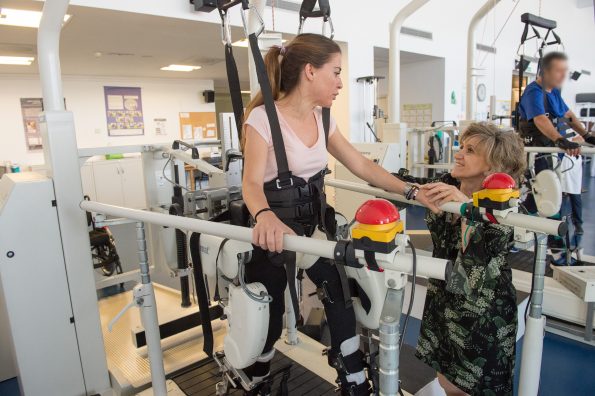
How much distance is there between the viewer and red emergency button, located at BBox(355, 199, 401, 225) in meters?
0.85

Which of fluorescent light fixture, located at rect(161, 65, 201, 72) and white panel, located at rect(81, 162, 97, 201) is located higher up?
fluorescent light fixture, located at rect(161, 65, 201, 72)

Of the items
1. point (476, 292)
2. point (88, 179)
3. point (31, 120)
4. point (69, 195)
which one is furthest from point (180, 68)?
point (476, 292)

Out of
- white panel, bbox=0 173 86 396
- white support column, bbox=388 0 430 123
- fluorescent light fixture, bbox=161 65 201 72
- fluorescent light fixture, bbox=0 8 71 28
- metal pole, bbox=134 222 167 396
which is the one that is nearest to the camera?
metal pole, bbox=134 222 167 396

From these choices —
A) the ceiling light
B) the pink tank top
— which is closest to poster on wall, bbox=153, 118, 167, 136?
the ceiling light

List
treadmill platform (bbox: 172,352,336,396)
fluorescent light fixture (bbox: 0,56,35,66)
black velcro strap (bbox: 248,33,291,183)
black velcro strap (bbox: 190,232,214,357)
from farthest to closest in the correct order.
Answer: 1. fluorescent light fixture (bbox: 0,56,35,66)
2. treadmill platform (bbox: 172,352,336,396)
3. black velcro strap (bbox: 190,232,214,357)
4. black velcro strap (bbox: 248,33,291,183)

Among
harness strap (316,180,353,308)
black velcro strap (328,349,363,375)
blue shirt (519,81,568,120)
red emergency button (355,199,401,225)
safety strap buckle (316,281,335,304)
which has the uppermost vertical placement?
blue shirt (519,81,568,120)

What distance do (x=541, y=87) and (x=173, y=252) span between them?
123 inches

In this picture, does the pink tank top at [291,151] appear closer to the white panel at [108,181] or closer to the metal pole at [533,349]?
the metal pole at [533,349]

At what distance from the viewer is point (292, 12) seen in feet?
20.1

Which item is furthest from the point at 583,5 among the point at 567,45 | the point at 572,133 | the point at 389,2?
the point at 572,133

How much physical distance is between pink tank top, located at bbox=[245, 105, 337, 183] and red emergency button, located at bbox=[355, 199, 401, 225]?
0.56m

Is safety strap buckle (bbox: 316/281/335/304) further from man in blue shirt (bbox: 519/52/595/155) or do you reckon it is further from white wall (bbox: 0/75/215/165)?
white wall (bbox: 0/75/215/165)

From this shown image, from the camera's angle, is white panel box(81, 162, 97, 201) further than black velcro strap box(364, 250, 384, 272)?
Yes

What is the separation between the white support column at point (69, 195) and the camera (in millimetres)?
1959
